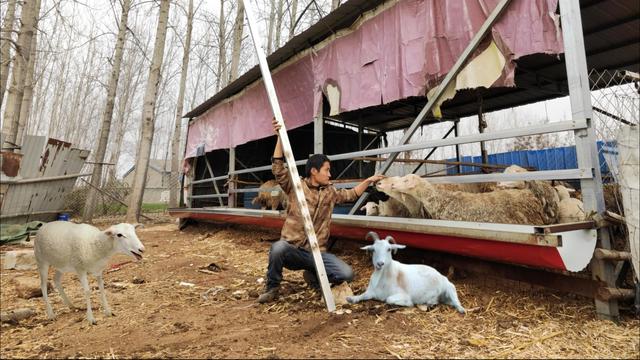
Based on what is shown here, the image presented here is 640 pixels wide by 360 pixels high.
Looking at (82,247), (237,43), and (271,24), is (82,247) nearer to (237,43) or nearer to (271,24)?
(237,43)

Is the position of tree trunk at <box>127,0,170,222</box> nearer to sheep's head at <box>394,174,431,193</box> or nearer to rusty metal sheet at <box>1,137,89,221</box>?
rusty metal sheet at <box>1,137,89,221</box>

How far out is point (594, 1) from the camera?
4535 mm

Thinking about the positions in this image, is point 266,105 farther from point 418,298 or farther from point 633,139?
point 633,139

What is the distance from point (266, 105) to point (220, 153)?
18.2ft

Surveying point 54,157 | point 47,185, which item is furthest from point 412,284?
point 47,185

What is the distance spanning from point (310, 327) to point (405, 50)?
3.87m

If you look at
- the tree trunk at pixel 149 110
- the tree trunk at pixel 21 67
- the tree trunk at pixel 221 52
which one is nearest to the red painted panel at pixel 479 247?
the tree trunk at pixel 21 67

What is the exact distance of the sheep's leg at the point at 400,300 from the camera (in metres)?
3.13

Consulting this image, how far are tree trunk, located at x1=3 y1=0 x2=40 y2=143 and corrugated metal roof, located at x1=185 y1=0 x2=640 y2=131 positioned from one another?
13.1 feet

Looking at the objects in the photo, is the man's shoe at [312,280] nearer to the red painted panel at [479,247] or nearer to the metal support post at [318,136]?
the red painted panel at [479,247]

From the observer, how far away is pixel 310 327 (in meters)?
2.81

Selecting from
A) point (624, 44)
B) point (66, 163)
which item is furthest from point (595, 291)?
point (66, 163)

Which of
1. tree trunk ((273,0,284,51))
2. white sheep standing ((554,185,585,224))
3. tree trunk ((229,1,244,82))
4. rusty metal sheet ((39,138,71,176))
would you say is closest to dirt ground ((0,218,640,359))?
white sheep standing ((554,185,585,224))

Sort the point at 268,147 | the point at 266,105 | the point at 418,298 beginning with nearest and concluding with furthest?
the point at 418,298
the point at 266,105
the point at 268,147
